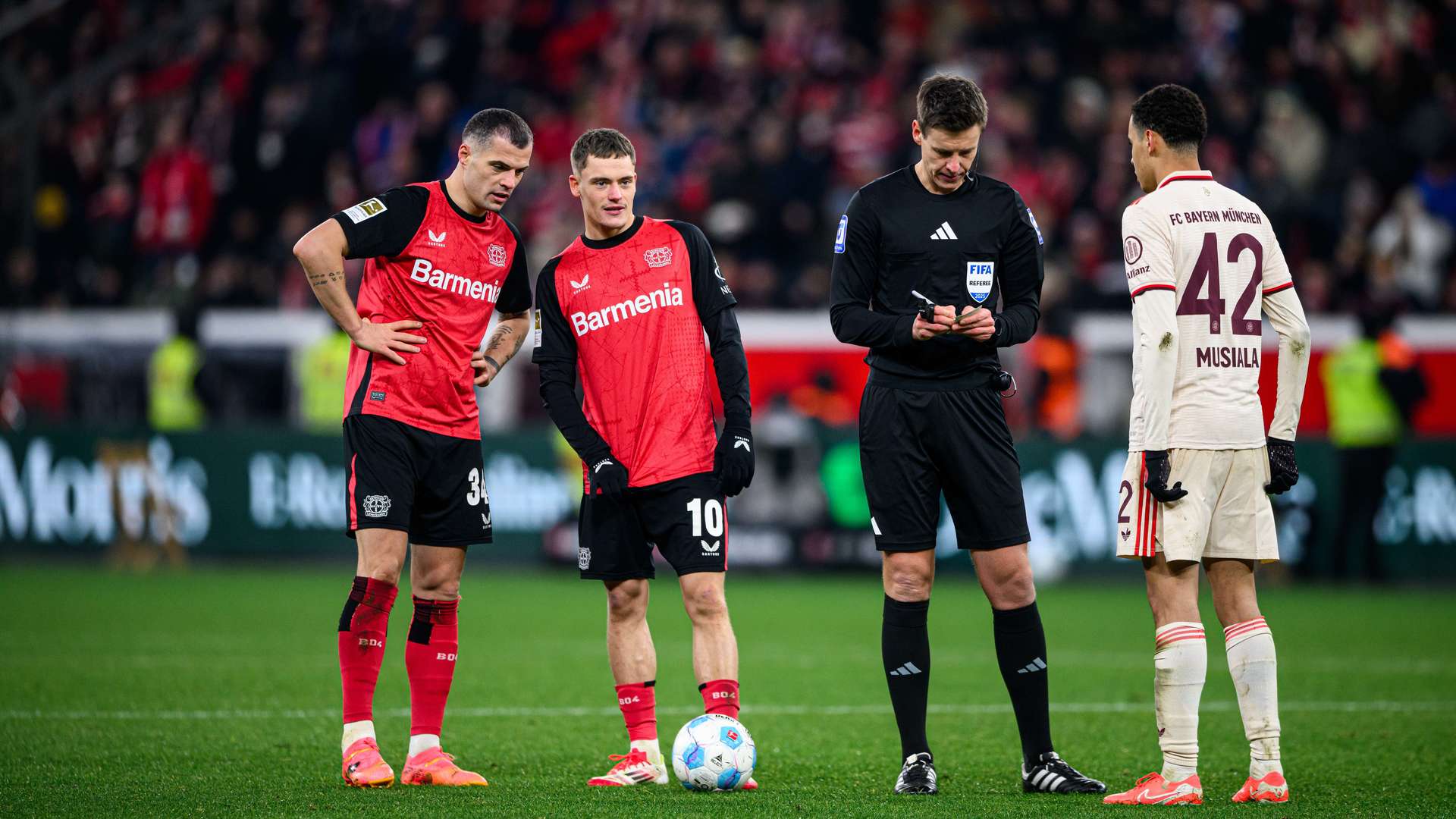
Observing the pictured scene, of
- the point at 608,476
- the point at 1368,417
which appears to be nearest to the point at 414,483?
the point at 608,476

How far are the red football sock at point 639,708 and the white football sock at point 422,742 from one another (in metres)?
0.74

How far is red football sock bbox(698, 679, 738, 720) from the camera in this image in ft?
19.7

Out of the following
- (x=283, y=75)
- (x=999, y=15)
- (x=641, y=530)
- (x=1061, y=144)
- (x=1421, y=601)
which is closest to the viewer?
(x=641, y=530)

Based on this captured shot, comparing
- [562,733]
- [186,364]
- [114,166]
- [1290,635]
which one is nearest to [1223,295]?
[562,733]

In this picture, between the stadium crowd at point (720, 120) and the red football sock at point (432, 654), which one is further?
the stadium crowd at point (720, 120)

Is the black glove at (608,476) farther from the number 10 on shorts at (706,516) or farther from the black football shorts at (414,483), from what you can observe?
the black football shorts at (414,483)

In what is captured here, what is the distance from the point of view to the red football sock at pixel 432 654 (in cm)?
631

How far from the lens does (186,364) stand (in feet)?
55.9

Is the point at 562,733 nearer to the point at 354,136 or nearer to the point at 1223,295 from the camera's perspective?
the point at 1223,295

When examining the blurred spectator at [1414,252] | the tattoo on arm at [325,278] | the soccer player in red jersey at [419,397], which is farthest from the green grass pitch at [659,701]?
→ the blurred spectator at [1414,252]

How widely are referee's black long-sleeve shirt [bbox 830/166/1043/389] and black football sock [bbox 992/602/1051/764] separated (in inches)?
35.6

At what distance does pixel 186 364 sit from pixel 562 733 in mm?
11057

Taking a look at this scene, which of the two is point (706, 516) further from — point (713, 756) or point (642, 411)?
point (713, 756)

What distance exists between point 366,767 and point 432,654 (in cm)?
57
